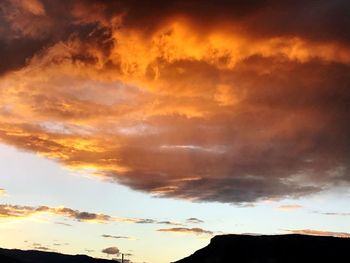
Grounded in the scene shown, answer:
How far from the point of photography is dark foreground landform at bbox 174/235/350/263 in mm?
156625

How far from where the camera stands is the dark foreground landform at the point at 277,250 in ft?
514

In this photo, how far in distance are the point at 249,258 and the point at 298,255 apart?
15.7m

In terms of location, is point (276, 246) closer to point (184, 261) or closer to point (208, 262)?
point (208, 262)

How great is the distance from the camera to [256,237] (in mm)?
171375

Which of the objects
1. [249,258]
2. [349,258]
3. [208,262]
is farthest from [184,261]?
[349,258]

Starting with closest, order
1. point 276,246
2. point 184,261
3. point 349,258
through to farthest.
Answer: point 349,258 < point 276,246 < point 184,261

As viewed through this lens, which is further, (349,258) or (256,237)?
(256,237)

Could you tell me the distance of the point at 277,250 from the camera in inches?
6348

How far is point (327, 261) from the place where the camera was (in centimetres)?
15425

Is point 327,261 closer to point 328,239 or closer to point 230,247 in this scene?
point 328,239

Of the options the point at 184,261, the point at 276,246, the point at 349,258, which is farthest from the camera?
the point at 184,261

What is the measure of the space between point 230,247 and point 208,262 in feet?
30.9

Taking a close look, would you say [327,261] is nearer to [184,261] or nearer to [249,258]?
[249,258]

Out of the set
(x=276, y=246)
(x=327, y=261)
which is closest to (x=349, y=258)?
(x=327, y=261)
